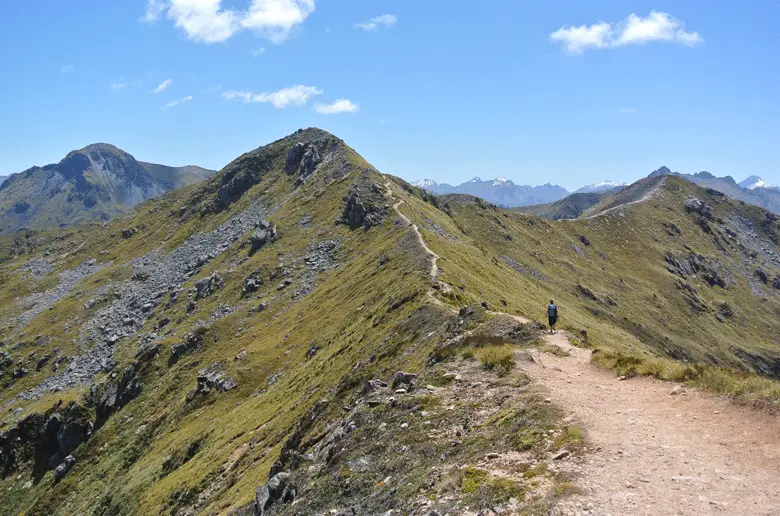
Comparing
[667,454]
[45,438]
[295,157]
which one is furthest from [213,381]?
[295,157]

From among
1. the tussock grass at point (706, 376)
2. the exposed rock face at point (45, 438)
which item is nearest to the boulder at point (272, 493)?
the tussock grass at point (706, 376)

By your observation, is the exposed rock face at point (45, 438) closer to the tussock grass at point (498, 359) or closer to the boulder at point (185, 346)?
the boulder at point (185, 346)

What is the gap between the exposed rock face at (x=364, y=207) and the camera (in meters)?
115

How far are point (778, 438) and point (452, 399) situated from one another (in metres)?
13.6

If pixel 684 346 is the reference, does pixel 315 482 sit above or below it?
above

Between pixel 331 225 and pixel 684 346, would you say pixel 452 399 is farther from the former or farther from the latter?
pixel 684 346

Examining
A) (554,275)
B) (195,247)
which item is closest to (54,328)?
(195,247)

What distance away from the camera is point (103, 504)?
66312 mm

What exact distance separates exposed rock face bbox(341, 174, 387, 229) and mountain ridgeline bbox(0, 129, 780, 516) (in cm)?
68

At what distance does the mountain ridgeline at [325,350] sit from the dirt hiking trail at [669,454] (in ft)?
3.32

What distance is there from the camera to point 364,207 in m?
120

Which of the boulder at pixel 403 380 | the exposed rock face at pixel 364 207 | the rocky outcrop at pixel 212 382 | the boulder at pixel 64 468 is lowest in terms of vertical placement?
the boulder at pixel 64 468

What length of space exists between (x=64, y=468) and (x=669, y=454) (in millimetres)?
98960

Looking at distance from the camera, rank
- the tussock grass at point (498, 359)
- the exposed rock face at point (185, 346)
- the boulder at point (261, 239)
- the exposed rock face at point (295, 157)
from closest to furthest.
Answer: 1. the tussock grass at point (498, 359)
2. the exposed rock face at point (185, 346)
3. the boulder at point (261, 239)
4. the exposed rock face at point (295, 157)
